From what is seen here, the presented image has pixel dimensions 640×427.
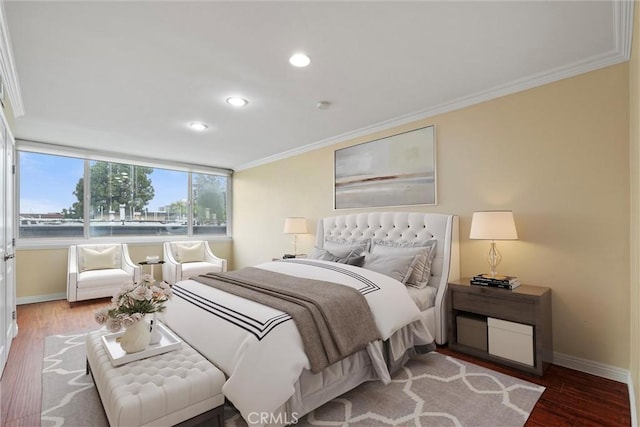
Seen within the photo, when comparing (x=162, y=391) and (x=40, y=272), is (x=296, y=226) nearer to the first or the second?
(x=162, y=391)

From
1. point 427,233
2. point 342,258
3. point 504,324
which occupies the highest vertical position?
point 427,233

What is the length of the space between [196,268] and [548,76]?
542cm

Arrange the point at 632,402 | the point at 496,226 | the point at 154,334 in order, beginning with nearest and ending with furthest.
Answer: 1. the point at 632,402
2. the point at 154,334
3. the point at 496,226

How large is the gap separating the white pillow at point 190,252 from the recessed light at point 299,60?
4564 mm

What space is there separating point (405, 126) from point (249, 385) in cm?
322

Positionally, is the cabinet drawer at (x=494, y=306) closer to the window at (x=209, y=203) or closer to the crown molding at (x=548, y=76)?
the crown molding at (x=548, y=76)

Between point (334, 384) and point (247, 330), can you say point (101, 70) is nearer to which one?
point (247, 330)

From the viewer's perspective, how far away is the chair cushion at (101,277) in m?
4.57

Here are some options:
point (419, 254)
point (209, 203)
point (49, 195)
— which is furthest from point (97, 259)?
point (419, 254)

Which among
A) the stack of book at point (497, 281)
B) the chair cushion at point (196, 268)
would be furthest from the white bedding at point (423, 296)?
the chair cushion at point (196, 268)

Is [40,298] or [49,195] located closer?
[40,298]

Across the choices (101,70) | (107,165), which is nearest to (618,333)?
(101,70)

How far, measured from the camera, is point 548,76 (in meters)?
2.71

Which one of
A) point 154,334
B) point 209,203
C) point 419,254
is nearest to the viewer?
point 154,334
